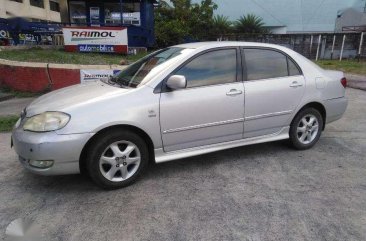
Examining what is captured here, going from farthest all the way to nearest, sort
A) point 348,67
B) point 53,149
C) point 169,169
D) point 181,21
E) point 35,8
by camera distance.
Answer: point 35,8 < point 181,21 < point 348,67 < point 169,169 < point 53,149

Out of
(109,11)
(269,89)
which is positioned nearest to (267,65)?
(269,89)

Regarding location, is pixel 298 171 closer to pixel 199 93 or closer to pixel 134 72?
pixel 199 93

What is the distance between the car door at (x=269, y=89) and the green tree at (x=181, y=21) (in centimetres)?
1556

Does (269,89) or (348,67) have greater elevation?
(269,89)

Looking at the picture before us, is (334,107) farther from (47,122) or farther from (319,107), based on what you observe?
(47,122)

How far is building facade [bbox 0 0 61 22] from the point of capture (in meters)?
34.8

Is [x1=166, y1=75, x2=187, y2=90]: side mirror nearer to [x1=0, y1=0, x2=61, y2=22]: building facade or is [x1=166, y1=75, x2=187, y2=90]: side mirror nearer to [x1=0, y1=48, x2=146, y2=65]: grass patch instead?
[x1=0, y1=48, x2=146, y2=65]: grass patch

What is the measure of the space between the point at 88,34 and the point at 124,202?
31.1ft

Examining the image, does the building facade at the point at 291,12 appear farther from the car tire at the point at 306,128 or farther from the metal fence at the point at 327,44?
the car tire at the point at 306,128

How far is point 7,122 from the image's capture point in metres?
6.37

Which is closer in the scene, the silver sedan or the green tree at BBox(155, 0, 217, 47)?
the silver sedan

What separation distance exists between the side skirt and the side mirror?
0.74 m

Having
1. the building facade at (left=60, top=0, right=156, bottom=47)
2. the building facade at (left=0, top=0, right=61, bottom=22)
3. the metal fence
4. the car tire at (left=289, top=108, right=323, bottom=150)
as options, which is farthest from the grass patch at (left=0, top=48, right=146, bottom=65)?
the building facade at (left=0, top=0, right=61, bottom=22)

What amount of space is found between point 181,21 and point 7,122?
636 inches
